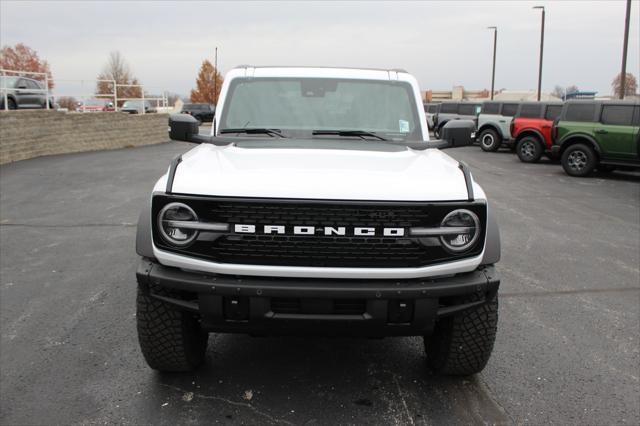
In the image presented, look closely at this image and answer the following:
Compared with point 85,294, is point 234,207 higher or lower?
higher

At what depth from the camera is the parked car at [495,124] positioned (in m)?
21.9

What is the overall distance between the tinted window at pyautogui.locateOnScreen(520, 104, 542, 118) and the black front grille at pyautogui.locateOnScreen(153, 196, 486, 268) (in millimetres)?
17424

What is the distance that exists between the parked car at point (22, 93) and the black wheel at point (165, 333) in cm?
1652

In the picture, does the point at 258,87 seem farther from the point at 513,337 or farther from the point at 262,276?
the point at 513,337

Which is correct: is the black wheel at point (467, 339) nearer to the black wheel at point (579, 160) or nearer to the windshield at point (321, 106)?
the windshield at point (321, 106)

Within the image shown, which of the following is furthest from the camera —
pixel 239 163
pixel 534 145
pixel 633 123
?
pixel 534 145

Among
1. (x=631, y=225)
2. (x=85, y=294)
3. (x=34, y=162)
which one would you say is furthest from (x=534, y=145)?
(x=85, y=294)

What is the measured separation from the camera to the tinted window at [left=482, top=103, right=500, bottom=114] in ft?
72.9

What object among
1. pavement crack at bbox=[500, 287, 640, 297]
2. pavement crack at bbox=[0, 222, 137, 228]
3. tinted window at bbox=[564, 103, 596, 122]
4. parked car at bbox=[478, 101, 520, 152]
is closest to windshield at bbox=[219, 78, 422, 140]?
pavement crack at bbox=[500, 287, 640, 297]

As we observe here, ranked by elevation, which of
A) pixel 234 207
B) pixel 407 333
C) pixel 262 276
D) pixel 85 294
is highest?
pixel 234 207

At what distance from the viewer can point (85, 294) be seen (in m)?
5.26

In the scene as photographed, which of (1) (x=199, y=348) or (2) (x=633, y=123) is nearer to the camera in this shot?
(1) (x=199, y=348)

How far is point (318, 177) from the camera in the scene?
2.94 meters

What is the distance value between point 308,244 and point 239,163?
26.6 inches
